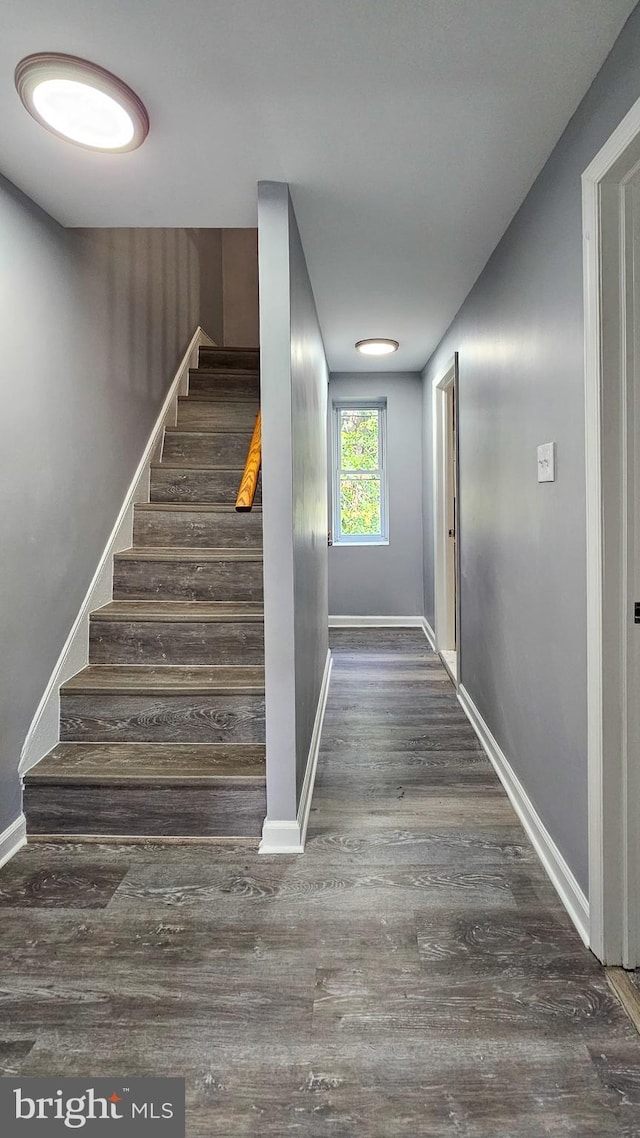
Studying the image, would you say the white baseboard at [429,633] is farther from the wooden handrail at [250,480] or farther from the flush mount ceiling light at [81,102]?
the flush mount ceiling light at [81,102]

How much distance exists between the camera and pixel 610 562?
1.51 meters

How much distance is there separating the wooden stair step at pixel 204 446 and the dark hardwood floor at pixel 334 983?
214cm

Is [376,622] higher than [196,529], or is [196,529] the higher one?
[196,529]

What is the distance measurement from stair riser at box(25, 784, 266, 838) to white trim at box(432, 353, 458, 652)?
2.70 metres

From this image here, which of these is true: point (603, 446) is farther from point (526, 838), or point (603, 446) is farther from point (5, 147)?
point (5, 147)

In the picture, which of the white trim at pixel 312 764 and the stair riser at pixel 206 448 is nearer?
the white trim at pixel 312 764

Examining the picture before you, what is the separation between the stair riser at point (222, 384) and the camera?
418 cm

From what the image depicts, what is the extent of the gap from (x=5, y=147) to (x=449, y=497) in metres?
3.47

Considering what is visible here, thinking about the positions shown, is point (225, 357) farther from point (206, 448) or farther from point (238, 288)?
point (238, 288)

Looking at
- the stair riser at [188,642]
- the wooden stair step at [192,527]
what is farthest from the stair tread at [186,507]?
the stair riser at [188,642]

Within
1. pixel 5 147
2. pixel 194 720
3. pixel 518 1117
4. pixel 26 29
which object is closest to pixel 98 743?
pixel 194 720

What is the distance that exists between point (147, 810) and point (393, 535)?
379 centimetres

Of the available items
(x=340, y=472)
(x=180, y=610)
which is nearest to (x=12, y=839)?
(x=180, y=610)

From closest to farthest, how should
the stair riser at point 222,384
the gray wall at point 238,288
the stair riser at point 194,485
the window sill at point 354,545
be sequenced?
the stair riser at point 194,485, the stair riser at point 222,384, the window sill at point 354,545, the gray wall at point 238,288
